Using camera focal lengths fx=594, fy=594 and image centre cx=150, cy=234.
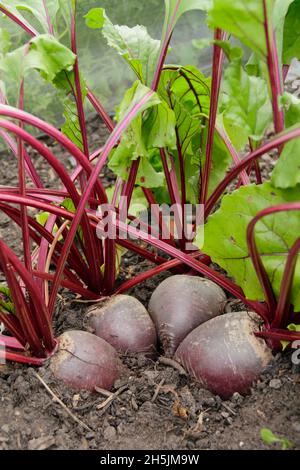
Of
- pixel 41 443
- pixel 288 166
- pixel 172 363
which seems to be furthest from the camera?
pixel 172 363

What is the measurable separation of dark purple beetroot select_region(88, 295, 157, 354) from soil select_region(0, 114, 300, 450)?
64 mm

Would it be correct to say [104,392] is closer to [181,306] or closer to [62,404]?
[62,404]

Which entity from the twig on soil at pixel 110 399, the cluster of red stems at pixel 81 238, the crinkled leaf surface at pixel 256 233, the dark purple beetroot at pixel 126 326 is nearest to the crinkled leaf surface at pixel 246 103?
the cluster of red stems at pixel 81 238

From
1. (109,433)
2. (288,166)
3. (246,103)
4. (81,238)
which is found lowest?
(109,433)

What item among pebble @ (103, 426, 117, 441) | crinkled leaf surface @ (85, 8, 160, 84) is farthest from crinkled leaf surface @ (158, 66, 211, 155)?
pebble @ (103, 426, 117, 441)

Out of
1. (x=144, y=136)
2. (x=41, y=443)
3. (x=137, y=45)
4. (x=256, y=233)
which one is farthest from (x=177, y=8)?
(x=41, y=443)

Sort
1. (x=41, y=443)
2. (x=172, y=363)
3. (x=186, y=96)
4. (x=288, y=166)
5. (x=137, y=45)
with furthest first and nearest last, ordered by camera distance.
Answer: (x=186, y=96), (x=137, y=45), (x=172, y=363), (x=41, y=443), (x=288, y=166)

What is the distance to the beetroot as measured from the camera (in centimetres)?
164

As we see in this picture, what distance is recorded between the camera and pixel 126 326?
64.0 inches

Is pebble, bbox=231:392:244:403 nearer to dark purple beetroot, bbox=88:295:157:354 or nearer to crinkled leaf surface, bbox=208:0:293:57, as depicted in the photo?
dark purple beetroot, bbox=88:295:157:354

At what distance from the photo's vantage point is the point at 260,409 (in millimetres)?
1359

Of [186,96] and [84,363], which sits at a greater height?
[186,96]

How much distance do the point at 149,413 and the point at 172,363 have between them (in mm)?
177

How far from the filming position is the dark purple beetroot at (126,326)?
1.62 meters
